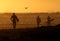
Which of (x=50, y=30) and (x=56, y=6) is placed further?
(x=56, y=6)

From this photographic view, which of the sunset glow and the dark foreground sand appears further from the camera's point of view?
the sunset glow

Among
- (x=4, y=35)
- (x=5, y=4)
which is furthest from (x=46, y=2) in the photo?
(x=4, y=35)

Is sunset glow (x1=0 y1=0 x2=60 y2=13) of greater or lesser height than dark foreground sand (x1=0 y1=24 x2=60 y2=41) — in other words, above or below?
above

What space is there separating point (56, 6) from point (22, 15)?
0.96 ft

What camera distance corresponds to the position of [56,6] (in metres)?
1.26

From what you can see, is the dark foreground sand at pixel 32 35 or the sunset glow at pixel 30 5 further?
the sunset glow at pixel 30 5

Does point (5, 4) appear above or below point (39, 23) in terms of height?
above

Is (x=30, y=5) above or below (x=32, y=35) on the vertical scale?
above

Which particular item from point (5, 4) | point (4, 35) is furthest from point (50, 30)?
point (5, 4)

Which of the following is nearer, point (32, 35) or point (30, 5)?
point (32, 35)

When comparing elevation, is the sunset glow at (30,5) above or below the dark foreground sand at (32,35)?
above

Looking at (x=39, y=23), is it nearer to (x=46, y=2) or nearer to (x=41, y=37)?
(x=46, y=2)

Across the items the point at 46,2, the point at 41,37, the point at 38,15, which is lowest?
the point at 41,37

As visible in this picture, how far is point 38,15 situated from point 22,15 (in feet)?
0.42
